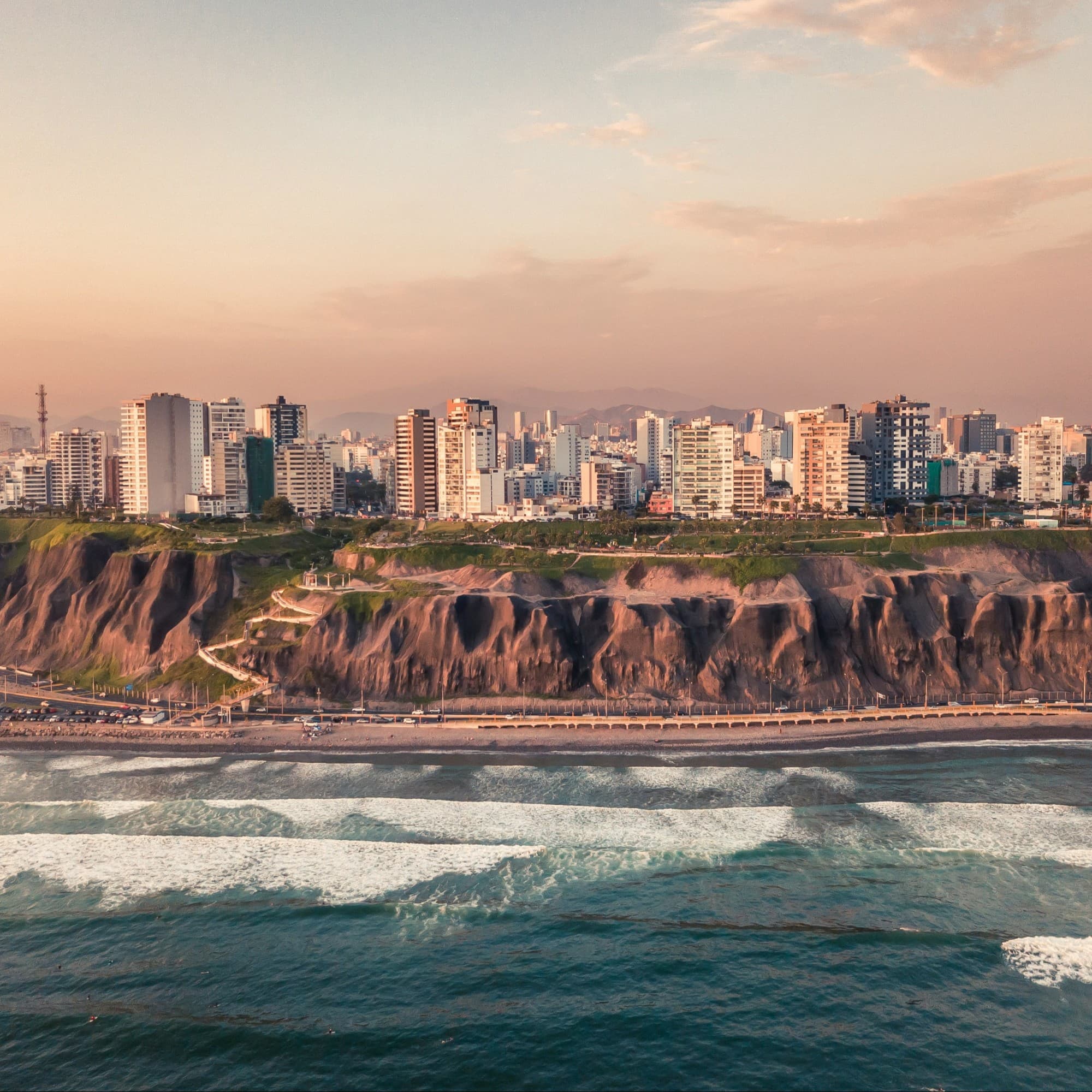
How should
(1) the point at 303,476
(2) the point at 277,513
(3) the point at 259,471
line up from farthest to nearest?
(3) the point at 259,471, (1) the point at 303,476, (2) the point at 277,513

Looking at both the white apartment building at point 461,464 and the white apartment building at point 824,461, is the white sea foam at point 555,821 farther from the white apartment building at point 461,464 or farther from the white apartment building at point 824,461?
the white apartment building at point 461,464

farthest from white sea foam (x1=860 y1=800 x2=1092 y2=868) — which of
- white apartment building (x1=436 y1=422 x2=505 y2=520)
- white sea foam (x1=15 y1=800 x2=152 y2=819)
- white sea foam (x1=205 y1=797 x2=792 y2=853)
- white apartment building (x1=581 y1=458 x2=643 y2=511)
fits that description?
white apartment building (x1=581 y1=458 x2=643 y2=511)

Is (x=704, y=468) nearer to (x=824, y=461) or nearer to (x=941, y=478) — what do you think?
(x=824, y=461)

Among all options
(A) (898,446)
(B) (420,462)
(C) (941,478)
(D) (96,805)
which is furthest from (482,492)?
(D) (96,805)

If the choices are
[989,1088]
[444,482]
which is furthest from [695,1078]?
[444,482]

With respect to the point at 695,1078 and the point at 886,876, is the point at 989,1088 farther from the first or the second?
the point at 886,876

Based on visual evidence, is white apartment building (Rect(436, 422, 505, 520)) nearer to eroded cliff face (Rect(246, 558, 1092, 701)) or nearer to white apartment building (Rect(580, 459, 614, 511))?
white apartment building (Rect(580, 459, 614, 511))
